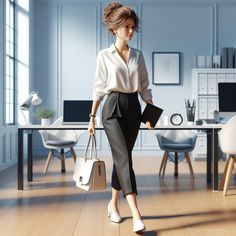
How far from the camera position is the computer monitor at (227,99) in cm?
456

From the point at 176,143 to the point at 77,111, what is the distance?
5.35 feet

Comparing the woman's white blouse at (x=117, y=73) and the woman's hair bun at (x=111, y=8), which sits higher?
the woman's hair bun at (x=111, y=8)

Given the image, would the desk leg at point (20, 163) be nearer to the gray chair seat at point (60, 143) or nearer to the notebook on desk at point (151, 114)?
the gray chair seat at point (60, 143)

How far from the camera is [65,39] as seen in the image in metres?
7.73

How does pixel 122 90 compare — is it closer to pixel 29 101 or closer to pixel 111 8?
pixel 111 8

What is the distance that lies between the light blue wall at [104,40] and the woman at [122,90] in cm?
498

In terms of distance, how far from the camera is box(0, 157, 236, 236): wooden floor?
271 centimetres

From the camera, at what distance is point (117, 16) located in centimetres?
266

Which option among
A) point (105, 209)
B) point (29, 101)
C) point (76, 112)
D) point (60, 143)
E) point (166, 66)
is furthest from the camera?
point (166, 66)

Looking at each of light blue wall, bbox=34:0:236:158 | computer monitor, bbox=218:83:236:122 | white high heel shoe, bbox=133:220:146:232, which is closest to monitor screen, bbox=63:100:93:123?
computer monitor, bbox=218:83:236:122

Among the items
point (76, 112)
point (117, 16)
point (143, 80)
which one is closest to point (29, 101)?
point (76, 112)

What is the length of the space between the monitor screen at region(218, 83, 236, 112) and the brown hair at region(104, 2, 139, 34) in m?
2.15

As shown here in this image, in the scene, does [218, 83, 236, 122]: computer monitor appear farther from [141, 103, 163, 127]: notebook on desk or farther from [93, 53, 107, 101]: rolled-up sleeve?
[93, 53, 107, 101]: rolled-up sleeve

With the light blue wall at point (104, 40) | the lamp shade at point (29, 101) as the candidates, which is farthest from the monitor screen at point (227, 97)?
the light blue wall at point (104, 40)
